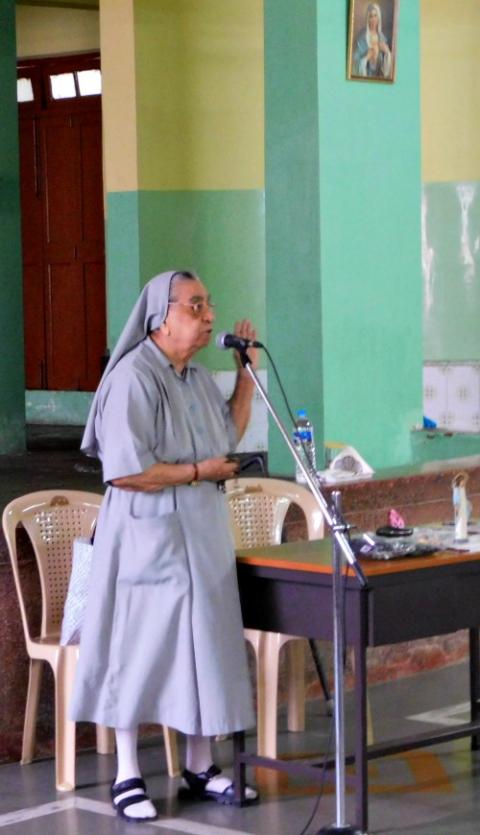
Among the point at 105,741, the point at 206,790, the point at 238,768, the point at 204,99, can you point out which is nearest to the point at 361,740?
the point at 238,768

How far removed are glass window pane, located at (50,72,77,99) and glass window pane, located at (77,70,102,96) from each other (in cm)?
8

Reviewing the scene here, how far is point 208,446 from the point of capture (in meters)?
4.86

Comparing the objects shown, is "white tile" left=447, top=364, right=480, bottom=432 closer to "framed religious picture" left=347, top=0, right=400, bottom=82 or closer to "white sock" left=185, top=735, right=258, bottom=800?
"framed religious picture" left=347, top=0, right=400, bottom=82

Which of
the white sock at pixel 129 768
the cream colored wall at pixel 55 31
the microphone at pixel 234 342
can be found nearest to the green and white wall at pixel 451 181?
the cream colored wall at pixel 55 31

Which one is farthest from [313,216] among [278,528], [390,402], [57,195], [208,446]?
[57,195]

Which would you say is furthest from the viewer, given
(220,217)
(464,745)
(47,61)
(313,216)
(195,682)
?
(47,61)

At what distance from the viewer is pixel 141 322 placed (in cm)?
486

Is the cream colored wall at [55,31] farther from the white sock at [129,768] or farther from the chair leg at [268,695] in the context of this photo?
the white sock at [129,768]

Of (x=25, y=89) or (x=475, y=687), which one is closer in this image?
(x=475, y=687)

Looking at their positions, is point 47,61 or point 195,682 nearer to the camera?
point 195,682

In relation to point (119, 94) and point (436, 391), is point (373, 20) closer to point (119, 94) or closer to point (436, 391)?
point (119, 94)

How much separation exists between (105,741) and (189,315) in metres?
1.75

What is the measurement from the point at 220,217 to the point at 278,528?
3.45 metres

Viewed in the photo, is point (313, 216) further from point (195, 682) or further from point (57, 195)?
point (57, 195)
